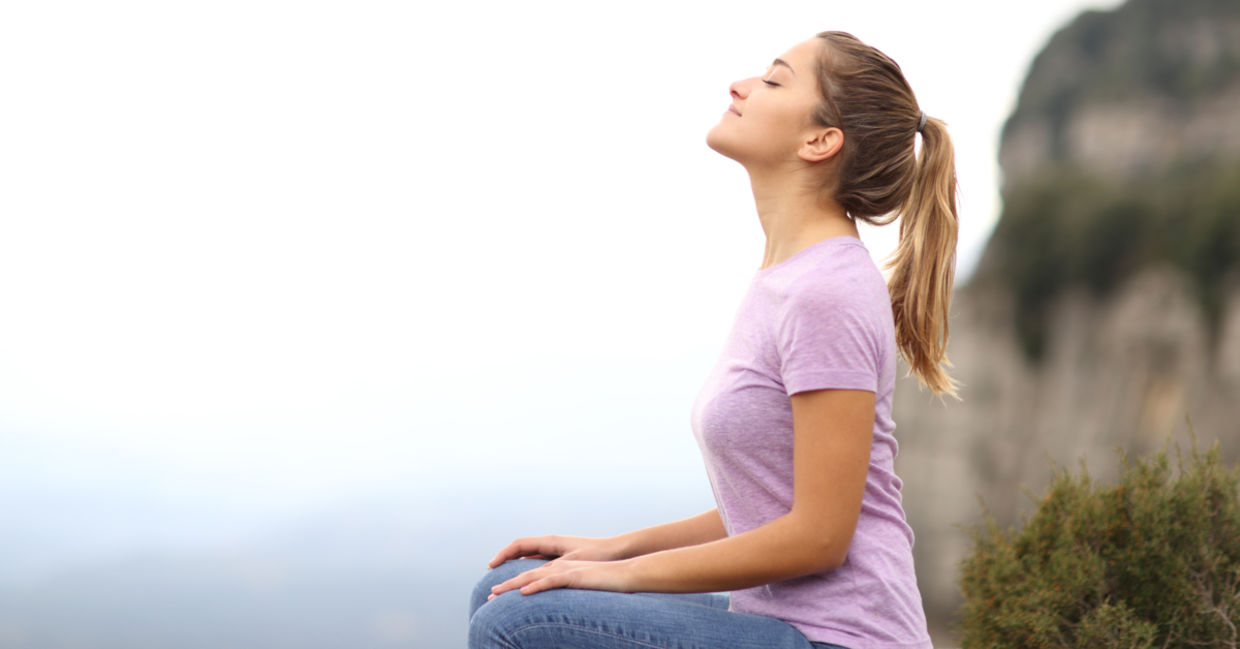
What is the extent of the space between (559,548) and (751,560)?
82cm

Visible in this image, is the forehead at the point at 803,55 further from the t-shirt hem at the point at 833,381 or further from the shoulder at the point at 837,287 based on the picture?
the t-shirt hem at the point at 833,381

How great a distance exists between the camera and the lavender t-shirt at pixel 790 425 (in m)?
2.23

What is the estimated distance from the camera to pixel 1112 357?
101ft

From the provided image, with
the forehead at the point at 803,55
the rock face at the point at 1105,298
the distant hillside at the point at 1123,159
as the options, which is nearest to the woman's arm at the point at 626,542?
the forehead at the point at 803,55

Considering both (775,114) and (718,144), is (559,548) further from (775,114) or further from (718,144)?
(775,114)

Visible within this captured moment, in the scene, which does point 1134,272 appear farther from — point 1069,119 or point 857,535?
point 857,535

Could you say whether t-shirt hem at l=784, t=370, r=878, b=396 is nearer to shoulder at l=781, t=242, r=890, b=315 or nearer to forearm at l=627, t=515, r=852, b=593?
shoulder at l=781, t=242, r=890, b=315

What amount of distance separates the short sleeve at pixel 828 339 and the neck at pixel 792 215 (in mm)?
276

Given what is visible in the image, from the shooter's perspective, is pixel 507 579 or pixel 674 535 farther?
pixel 674 535

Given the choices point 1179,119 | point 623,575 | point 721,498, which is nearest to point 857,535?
point 721,498

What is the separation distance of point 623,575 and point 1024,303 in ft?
116

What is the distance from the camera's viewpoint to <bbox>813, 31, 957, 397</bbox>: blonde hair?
99.8 inches

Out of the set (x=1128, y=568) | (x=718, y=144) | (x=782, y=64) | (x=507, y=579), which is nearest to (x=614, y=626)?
(x=507, y=579)

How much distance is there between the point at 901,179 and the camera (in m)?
2.63
